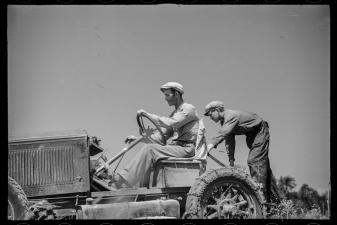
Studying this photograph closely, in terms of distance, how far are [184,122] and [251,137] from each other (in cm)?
107

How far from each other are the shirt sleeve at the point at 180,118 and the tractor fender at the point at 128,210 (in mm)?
1230

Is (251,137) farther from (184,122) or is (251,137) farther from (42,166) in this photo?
(42,166)

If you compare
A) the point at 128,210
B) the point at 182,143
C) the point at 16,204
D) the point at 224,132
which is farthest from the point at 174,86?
the point at 16,204

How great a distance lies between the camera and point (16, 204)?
13.0 metres

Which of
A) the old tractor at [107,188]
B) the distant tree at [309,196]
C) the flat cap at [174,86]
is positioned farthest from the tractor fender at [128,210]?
the distant tree at [309,196]

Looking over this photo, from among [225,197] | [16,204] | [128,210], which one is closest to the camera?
[16,204]

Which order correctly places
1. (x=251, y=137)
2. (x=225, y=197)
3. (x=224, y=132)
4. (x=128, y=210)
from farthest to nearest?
(x=251, y=137) → (x=224, y=132) → (x=225, y=197) → (x=128, y=210)

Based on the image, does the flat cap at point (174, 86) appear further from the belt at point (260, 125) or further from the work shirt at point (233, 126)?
the belt at point (260, 125)

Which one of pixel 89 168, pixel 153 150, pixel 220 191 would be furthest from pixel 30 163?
pixel 220 191

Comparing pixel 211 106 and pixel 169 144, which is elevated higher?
pixel 211 106

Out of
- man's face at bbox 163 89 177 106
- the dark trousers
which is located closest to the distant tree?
the dark trousers

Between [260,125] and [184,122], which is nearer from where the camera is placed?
[184,122]
